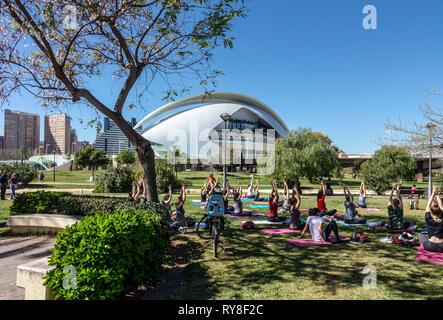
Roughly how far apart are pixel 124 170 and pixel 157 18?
16.8 meters

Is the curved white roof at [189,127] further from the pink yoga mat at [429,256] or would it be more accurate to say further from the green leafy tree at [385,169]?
the pink yoga mat at [429,256]

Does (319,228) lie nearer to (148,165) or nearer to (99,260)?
(148,165)

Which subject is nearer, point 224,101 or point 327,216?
point 327,216

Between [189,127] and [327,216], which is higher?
[189,127]

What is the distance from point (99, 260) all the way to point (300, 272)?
10.9ft

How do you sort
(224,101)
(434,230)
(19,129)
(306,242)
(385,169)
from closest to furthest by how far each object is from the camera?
(434,230) → (306,242) → (385,169) → (224,101) → (19,129)

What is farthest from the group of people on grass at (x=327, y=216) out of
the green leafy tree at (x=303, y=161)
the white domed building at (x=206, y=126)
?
the white domed building at (x=206, y=126)

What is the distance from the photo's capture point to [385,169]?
77.5ft

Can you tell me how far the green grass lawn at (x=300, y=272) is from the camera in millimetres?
3875

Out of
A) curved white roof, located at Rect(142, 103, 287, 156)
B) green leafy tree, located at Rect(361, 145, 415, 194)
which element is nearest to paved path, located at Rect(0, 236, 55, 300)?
green leafy tree, located at Rect(361, 145, 415, 194)

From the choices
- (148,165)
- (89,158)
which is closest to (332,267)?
(148,165)

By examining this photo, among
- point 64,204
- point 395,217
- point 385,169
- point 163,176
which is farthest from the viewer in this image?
point 385,169
